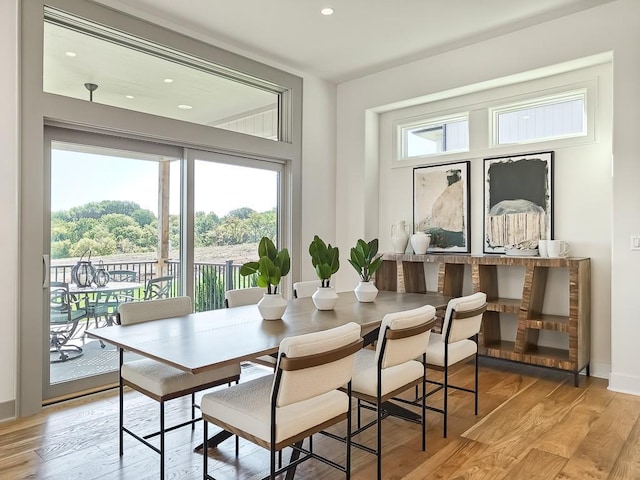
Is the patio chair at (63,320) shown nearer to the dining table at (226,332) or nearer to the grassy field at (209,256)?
the grassy field at (209,256)

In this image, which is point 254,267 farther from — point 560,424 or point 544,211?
point 544,211

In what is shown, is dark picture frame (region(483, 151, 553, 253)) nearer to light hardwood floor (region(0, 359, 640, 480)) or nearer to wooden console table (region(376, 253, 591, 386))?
wooden console table (region(376, 253, 591, 386))

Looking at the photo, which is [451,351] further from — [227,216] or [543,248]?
[227,216]

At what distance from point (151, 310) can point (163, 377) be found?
20.8 inches

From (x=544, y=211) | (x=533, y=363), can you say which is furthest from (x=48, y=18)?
(x=533, y=363)

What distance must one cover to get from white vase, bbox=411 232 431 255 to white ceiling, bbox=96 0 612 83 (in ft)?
6.17

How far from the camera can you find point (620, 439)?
2771 mm

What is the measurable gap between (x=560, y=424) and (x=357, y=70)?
3.99 metres

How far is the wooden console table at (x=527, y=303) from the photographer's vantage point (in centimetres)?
373

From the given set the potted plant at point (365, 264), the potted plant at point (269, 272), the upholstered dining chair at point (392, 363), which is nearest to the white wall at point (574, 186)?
the potted plant at point (365, 264)

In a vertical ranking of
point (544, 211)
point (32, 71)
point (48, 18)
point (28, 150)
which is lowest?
point (544, 211)

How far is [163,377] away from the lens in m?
2.38

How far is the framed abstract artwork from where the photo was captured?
15.6 ft

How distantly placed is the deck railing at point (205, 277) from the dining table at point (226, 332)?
1369 mm
